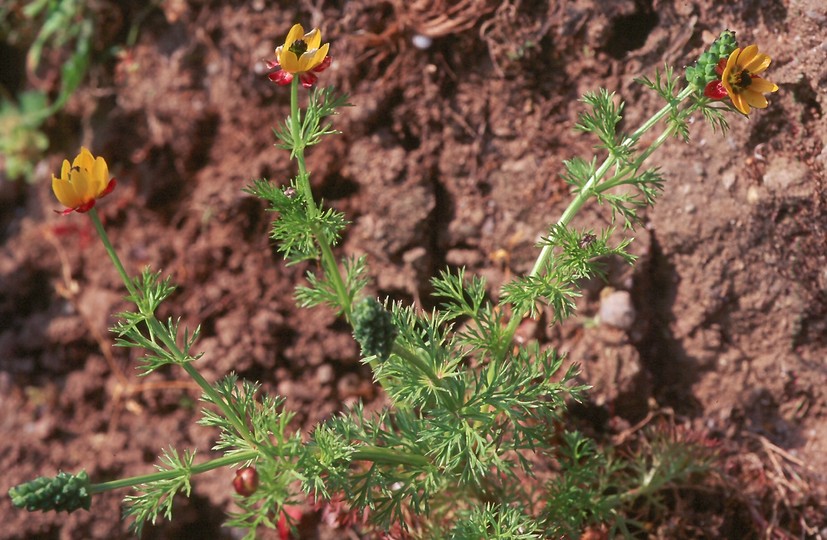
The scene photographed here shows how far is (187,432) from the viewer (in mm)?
2838

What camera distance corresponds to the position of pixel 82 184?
1745 mm

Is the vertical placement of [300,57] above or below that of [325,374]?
above

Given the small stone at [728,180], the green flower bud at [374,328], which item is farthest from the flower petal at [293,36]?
A: the small stone at [728,180]

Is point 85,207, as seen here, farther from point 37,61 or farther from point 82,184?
point 37,61

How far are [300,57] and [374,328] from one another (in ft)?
2.30

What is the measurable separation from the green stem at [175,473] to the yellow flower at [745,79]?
1415 millimetres

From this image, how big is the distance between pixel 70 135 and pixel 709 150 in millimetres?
2753

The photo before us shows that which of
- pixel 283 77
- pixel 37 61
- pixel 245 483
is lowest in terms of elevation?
pixel 245 483

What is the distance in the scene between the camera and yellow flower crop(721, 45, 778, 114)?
1.74 m

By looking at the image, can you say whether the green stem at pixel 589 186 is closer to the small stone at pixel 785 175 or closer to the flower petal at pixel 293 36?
the small stone at pixel 785 175

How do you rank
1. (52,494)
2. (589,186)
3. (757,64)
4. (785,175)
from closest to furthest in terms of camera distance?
(52,494), (757,64), (589,186), (785,175)

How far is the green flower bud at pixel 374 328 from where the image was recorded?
1.55 m

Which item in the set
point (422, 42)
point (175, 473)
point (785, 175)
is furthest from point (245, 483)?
point (785, 175)

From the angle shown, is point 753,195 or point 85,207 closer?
point 85,207
